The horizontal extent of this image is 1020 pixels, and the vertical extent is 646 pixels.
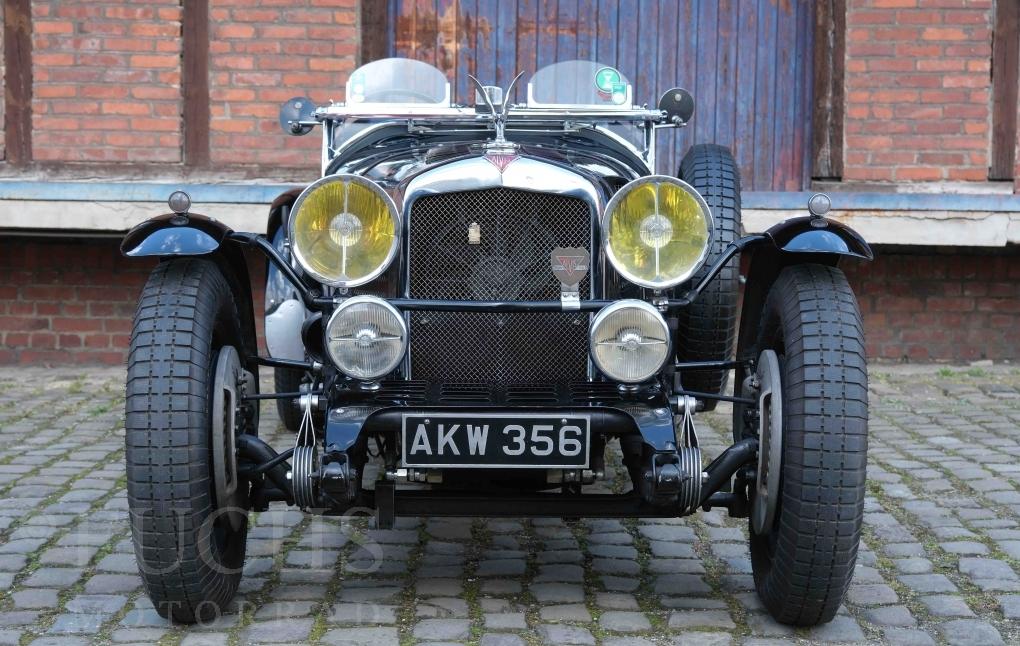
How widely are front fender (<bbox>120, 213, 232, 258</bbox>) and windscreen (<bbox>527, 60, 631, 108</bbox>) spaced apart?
1652 mm

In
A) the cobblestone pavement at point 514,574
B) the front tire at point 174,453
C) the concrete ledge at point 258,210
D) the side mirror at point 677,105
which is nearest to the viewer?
the front tire at point 174,453

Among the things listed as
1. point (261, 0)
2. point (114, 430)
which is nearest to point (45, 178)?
point (261, 0)

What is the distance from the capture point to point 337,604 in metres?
3.63

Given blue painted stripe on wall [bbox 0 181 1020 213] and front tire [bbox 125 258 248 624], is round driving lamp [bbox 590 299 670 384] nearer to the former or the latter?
front tire [bbox 125 258 248 624]

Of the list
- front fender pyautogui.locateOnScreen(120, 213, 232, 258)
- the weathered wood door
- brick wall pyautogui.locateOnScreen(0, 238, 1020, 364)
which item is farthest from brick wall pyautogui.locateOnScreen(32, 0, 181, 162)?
front fender pyautogui.locateOnScreen(120, 213, 232, 258)

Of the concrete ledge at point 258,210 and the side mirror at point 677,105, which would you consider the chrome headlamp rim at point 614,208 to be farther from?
the concrete ledge at point 258,210

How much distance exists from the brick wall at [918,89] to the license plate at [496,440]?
17.0 ft

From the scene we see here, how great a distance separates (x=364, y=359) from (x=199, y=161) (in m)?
4.92

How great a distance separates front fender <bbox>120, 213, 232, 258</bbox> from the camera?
11.5 ft

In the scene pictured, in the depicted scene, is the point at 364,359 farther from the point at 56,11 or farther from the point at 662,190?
the point at 56,11

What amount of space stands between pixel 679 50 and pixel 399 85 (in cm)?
376

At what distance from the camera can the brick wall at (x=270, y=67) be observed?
7.79m

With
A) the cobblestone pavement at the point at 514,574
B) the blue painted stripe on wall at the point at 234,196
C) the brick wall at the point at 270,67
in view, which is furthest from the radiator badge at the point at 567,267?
the brick wall at the point at 270,67

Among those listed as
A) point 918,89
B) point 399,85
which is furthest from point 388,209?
point 918,89
